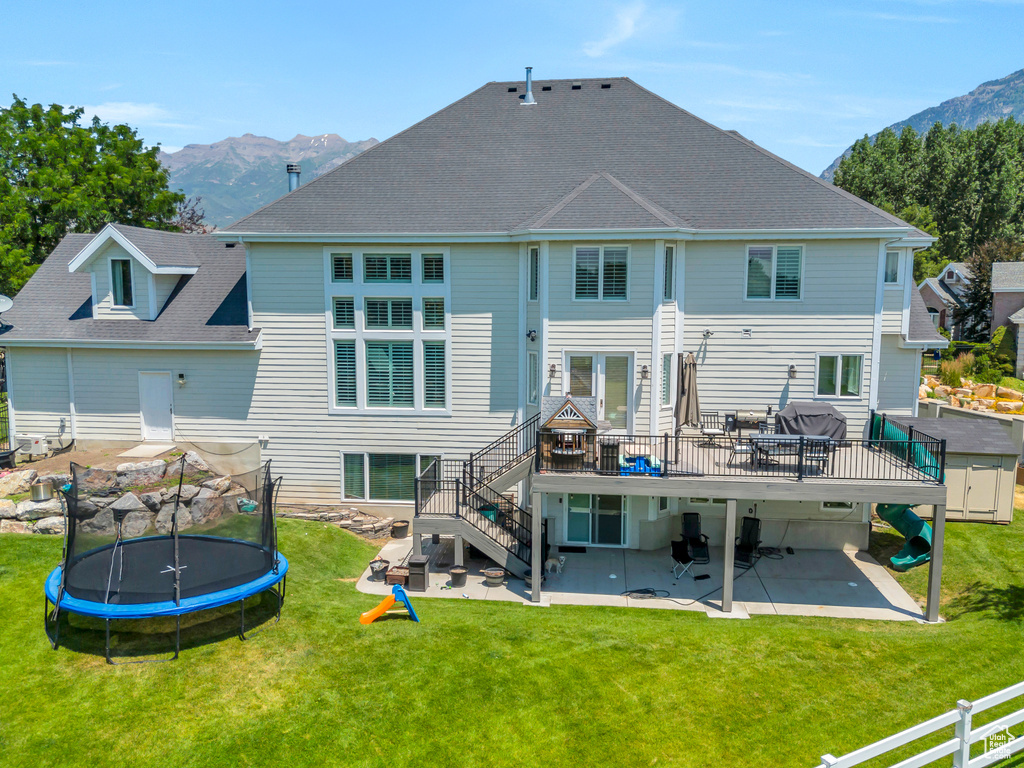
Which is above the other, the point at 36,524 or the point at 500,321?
the point at 500,321

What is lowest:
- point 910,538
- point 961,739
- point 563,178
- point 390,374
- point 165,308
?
point 910,538

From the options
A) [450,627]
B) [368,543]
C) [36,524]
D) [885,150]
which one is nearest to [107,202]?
[36,524]

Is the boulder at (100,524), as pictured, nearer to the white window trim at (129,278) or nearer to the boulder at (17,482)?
the boulder at (17,482)

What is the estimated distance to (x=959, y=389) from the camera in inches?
1404

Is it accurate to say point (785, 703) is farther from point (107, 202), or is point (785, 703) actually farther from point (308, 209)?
point (107, 202)

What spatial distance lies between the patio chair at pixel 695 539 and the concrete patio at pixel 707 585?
367mm

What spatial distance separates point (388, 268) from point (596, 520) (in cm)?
844

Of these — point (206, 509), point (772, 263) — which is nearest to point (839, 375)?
point (772, 263)

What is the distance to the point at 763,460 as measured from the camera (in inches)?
586

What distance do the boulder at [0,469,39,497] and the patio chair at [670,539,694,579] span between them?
15.7 m

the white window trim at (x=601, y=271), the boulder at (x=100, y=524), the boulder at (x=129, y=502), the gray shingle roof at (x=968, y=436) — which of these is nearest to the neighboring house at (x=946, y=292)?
the gray shingle roof at (x=968, y=436)

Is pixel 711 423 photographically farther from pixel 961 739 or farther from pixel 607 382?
pixel 961 739

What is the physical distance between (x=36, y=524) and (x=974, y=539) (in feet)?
71.8

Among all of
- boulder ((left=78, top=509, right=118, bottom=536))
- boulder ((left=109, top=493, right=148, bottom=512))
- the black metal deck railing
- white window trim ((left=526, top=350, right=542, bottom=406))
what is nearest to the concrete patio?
the black metal deck railing
